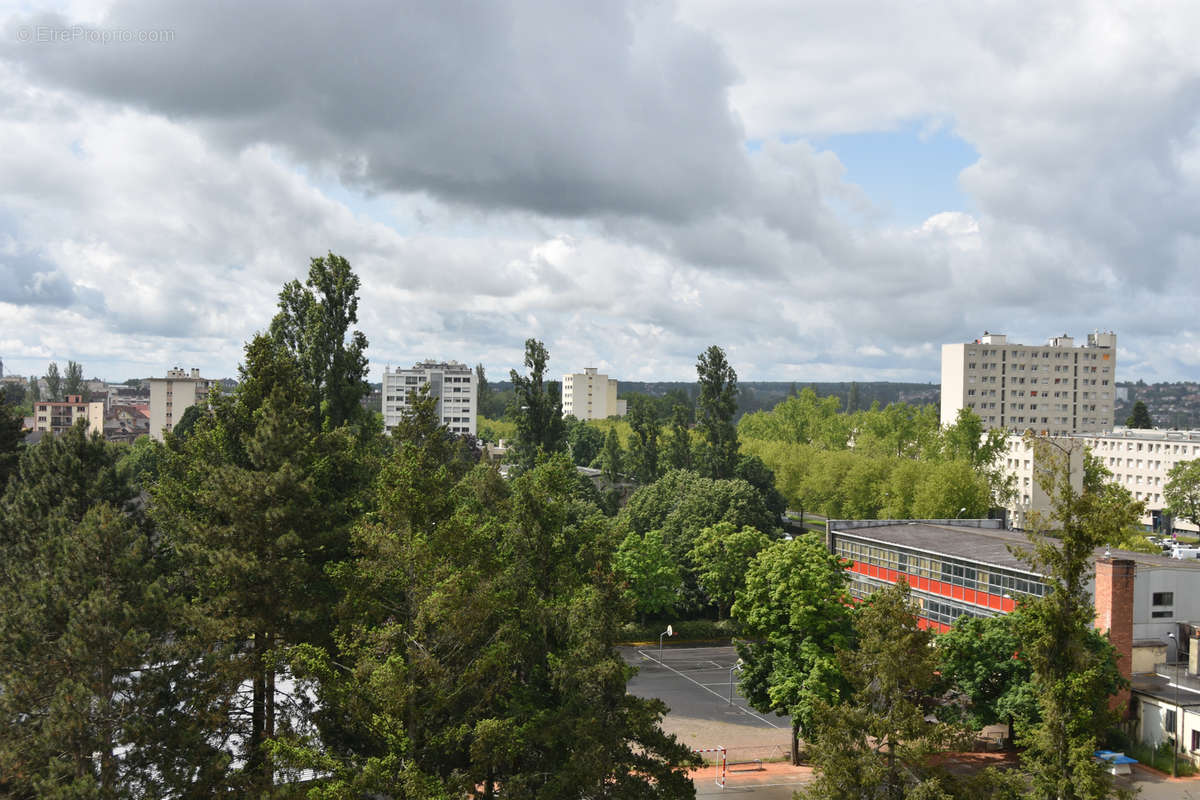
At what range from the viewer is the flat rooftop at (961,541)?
4241cm

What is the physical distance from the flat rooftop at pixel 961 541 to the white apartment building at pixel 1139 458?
62.4m

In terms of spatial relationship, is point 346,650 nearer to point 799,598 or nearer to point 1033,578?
point 799,598

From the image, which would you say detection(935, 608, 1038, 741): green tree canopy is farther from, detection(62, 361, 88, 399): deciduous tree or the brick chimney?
detection(62, 361, 88, 399): deciduous tree

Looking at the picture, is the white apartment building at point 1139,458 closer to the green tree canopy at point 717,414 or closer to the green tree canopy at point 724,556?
the green tree canopy at point 717,414

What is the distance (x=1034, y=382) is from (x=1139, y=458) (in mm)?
26941

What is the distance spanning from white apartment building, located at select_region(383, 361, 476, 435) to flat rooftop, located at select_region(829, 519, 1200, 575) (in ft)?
420

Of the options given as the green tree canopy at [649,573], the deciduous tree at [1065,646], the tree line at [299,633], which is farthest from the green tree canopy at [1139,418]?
the tree line at [299,633]

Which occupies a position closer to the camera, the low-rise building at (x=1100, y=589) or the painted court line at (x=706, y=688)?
the low-rise building at (x=1100, y=589)

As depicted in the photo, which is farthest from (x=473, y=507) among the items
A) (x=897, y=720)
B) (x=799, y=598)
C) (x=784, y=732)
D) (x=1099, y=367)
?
(x=1099, y=367)

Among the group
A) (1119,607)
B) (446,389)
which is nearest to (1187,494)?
(1119,607)

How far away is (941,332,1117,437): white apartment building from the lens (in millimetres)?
145000

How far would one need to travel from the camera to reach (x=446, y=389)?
178000 mm

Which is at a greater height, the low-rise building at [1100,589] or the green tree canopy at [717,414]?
the green tree canopy at [717,414]

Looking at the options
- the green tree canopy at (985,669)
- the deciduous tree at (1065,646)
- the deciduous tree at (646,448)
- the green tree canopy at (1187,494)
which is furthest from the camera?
the green tree canopy at (1187,494)
